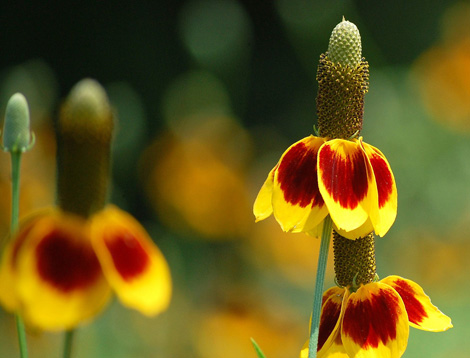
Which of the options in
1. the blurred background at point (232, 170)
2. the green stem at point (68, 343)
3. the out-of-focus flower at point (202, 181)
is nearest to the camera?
the green stem at point (68, 343)

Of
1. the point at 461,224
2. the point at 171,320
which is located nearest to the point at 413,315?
the point at 171,320

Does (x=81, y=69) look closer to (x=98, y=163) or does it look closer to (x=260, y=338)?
(x=260, y=338)

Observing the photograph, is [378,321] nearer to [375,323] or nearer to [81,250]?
[375,323]

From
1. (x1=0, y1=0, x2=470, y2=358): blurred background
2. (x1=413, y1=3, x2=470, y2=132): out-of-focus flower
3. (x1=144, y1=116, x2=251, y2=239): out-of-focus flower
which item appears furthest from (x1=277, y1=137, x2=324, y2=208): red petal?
(x1=413, y1=3, x2=470, y2=132): out-of-focus flower

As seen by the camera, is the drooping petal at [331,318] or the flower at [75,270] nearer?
the flower at [75,270]

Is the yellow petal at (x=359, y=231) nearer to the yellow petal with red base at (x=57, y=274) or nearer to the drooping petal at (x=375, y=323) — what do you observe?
the drooping petal at (x=375, y=323)

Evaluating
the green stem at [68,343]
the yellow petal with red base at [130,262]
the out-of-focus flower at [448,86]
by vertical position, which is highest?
the yellow petal with red base at [130,262]

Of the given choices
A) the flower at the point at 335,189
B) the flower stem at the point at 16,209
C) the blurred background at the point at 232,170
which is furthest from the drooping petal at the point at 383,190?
the blurred background at the point at 232,170
